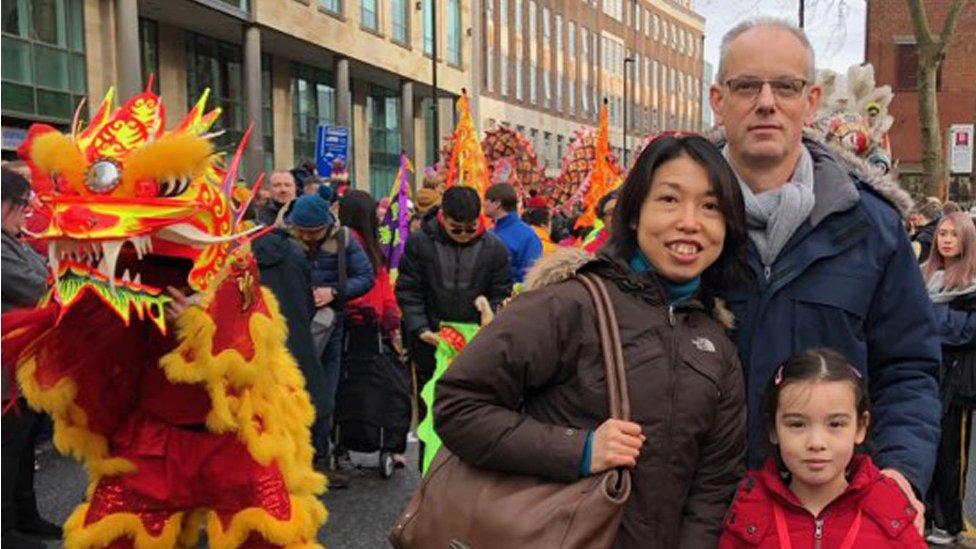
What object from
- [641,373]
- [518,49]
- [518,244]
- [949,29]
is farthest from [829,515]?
[518,49]

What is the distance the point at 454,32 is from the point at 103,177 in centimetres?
3652

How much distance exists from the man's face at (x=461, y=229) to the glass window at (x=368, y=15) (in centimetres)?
2467

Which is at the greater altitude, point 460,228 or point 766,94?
point 766,94

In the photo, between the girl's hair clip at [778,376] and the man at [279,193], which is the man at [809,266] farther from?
the man at [279,193]

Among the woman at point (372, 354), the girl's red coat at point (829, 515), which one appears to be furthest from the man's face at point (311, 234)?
the girl's red coat at point (829, 515)

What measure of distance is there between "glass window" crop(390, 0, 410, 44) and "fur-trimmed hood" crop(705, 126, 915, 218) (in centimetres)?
3056

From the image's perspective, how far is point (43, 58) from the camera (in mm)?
17125

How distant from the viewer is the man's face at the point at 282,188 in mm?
6918

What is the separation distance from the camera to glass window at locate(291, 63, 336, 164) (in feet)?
93.6

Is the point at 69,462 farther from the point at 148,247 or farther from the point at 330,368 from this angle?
the point at 148,247

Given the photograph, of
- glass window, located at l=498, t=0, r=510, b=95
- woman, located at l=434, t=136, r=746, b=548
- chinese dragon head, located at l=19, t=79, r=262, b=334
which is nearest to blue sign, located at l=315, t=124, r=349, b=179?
chinese dragon head, located at l=19, t=79, r=262, b=334

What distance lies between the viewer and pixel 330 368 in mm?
6324

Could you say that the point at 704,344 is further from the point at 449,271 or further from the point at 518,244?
the point at 518,244

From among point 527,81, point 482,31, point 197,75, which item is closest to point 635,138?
point 527,81
